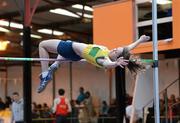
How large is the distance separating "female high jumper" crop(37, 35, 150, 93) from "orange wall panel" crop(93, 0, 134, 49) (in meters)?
5.99

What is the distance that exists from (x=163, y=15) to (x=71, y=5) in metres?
7.85

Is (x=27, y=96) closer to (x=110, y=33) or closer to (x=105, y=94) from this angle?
(x=110, y=33)

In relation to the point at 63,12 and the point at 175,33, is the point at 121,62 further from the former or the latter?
the point at 63,12

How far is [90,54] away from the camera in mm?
7676

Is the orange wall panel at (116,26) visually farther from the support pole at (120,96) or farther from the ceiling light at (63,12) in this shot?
the ceiling light at (63,12)

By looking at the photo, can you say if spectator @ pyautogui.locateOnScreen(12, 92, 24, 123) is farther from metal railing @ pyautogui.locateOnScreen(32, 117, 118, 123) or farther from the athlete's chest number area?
the athlete's chest number area

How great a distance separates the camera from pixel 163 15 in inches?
540

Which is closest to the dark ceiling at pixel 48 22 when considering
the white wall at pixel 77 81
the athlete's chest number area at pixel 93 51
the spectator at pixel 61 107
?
the white wall at pixel 77 81

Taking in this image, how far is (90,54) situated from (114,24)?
703 cm

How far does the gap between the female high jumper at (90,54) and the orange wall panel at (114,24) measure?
19.6 feet

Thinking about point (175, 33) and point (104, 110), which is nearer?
point (175, 33)

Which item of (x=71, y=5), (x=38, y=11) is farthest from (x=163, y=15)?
(x=38, y=11)

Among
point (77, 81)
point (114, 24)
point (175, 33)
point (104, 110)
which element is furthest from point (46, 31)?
point (175, 33)

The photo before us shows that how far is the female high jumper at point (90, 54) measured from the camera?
297 inches
